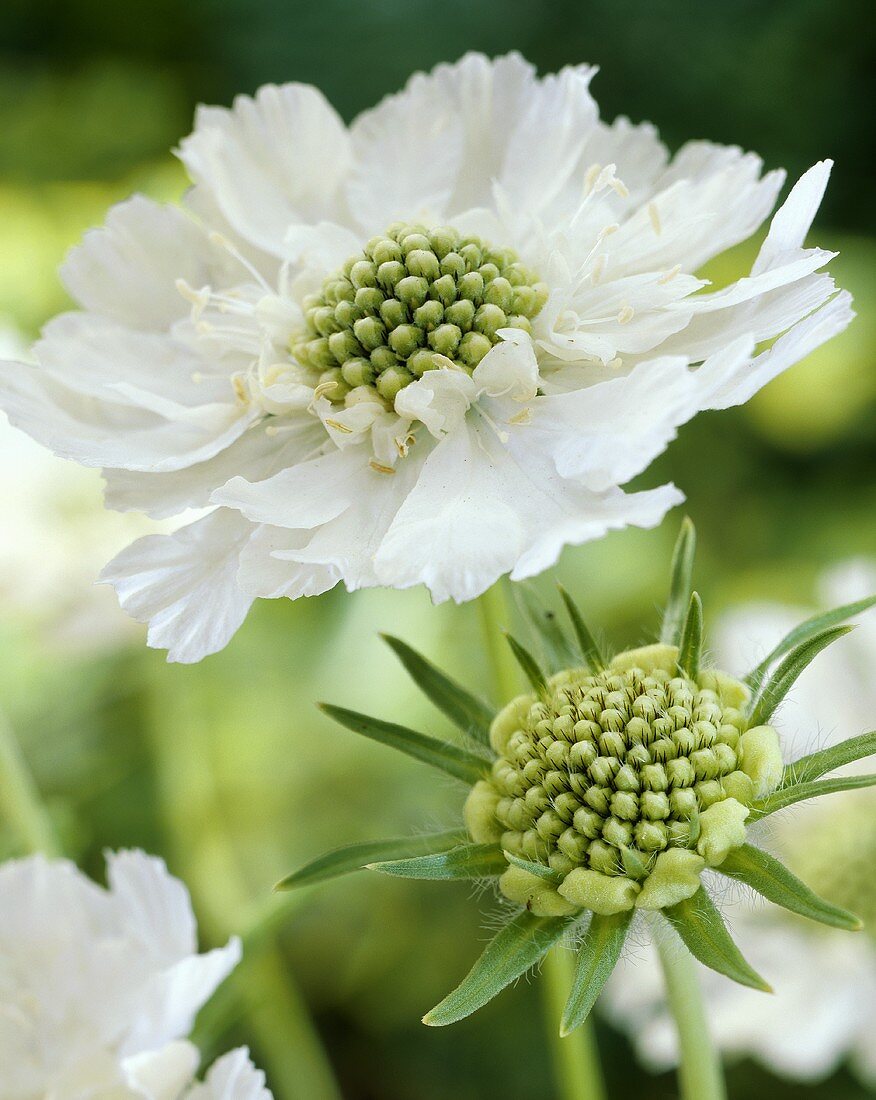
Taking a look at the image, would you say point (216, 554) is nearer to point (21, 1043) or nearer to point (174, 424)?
point (174, 424)

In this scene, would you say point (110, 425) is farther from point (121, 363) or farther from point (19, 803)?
point (19, 803)

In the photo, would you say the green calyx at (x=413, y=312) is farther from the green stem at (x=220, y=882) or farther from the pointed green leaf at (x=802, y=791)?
the green stem at (x=220, y=882)

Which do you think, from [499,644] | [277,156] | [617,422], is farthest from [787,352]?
[277,156]

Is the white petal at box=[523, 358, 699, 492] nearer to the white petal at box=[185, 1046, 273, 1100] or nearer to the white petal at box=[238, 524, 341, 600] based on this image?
the white petal at box=[238, 524, 341, 600]

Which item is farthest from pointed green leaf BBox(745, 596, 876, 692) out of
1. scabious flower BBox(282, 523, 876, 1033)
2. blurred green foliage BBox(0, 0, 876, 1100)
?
blurred green foliage BBox(0, 0, 876, 1100)

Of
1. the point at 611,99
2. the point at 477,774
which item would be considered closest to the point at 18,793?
the point at 477,774

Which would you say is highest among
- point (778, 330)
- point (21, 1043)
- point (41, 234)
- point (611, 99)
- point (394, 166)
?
point (611, 99)

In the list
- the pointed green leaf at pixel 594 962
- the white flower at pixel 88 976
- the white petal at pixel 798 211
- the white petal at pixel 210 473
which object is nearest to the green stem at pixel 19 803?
the white flower at pixel 88 976
